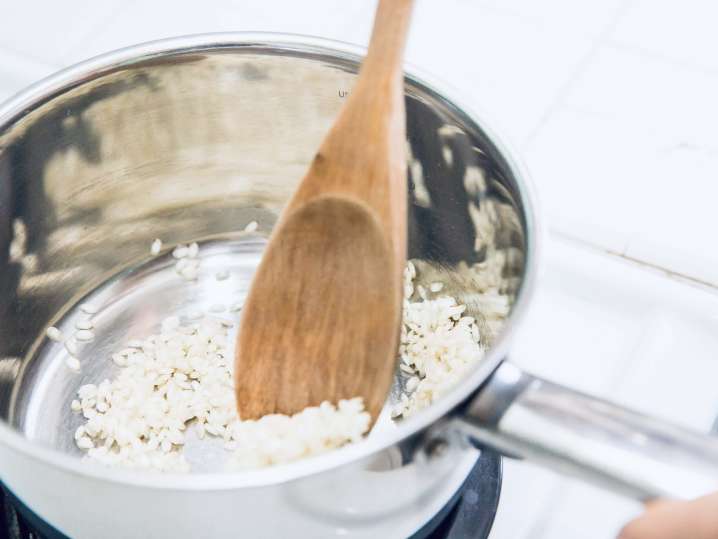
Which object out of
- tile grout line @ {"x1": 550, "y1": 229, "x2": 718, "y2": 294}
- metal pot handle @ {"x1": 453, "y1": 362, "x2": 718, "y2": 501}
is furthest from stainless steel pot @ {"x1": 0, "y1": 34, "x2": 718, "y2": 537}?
tile grout line @ {"x1": 550, "y1": 229, "x2": 718, "y2": 294}

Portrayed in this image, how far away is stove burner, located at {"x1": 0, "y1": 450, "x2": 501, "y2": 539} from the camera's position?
0.46 metres

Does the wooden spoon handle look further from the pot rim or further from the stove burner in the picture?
the stove burner

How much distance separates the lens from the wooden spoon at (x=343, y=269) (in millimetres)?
454

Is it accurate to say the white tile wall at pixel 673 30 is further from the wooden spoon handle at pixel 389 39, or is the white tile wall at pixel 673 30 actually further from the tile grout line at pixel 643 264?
the wooden spoon handle at pixel 389 39

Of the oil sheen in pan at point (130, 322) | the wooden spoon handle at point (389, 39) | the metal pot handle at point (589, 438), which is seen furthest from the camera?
the oil sheen in pan at point (130, 322)

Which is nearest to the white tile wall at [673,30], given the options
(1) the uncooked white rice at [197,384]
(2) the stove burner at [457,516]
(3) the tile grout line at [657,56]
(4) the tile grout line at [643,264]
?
(3) the tile grout line at [657,56]

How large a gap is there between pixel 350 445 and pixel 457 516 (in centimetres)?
16

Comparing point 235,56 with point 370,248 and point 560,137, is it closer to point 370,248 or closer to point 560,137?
point 370,248

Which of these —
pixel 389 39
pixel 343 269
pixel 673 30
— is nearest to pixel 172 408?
pixel 343 269

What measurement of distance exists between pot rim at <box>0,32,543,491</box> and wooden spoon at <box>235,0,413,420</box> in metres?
0.07

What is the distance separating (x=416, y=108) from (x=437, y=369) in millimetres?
171

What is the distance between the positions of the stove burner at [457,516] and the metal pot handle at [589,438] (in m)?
0.11

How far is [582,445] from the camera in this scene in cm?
34

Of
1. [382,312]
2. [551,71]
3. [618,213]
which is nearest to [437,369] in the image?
[382,312]
